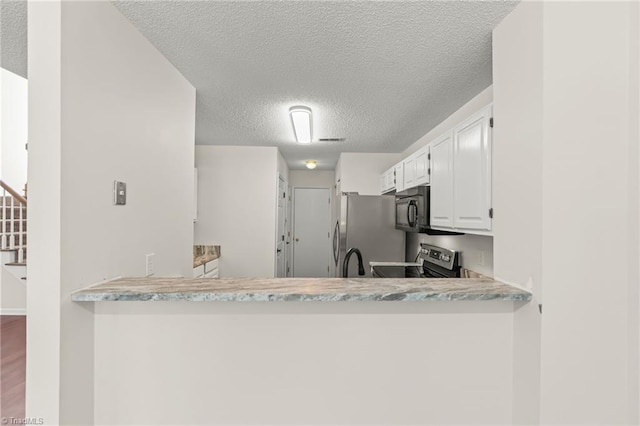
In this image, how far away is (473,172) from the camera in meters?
1.81

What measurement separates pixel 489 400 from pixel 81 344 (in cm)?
159

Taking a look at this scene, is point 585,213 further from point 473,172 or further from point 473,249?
point 473,249

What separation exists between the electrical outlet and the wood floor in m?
1.35

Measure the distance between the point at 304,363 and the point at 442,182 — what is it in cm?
155

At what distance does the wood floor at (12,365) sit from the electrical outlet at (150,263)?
1.35 metres

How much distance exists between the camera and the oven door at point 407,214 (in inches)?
106

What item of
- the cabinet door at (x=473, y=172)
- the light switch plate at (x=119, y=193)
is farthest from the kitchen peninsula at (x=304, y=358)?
the cabinet door at (x=473, y=172)

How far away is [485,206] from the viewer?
1667 millimetres

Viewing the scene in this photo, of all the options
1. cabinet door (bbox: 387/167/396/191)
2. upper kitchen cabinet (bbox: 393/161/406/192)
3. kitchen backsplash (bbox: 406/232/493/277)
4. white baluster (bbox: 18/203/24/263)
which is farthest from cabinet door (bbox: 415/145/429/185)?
white baluster (bbox: 18/203/24/263)

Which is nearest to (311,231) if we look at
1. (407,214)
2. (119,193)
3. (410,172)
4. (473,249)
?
(410,172)

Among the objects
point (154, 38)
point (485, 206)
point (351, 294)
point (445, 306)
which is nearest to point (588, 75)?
point (485, 206)

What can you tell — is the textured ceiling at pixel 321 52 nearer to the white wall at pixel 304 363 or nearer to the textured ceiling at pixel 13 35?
the textured ceiling at pixel 13 35

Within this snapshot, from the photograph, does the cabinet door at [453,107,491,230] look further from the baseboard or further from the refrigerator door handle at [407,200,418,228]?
the baseboard

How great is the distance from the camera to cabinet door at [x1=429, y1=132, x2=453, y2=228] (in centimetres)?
214
